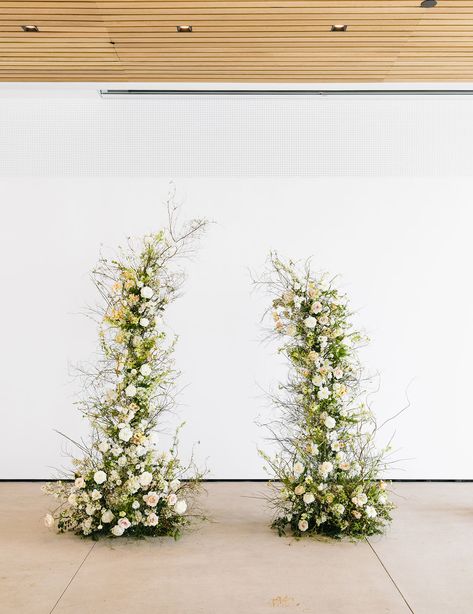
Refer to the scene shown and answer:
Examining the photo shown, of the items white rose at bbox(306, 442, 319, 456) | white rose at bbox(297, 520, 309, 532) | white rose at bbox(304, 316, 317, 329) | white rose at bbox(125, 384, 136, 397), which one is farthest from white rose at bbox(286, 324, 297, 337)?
white rose at bbox(297, 520, 309, 532)

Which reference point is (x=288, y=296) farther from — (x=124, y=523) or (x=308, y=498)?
(x=124, y=523)

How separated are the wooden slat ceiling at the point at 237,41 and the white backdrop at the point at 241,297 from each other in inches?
51.3

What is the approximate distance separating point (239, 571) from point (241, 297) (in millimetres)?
3227

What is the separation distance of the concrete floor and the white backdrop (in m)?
1.39

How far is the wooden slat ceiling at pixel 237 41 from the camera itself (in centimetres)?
497

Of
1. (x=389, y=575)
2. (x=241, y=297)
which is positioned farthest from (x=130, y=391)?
(x=241, y=297)

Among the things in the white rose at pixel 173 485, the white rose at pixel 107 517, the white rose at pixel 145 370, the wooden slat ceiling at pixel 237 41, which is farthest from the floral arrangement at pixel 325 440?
the wooden slat ceiling at pixel 237 41

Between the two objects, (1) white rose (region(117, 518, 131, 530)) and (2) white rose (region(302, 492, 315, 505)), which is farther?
(2) white rose (region(302, 492, 315, 505))

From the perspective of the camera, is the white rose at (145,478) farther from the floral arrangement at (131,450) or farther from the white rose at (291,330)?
the white rose at (291,330)

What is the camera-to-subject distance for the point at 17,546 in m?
5.25

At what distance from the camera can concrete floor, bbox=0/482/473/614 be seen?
13.8 feet

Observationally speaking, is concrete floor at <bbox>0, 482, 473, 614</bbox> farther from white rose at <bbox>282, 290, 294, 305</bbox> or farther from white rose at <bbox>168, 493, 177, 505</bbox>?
white rose at <bbox>282, 290, 294, 305</bbox>

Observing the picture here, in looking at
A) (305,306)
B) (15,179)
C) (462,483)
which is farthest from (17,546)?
(462,483)

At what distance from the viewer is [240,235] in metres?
7.46
